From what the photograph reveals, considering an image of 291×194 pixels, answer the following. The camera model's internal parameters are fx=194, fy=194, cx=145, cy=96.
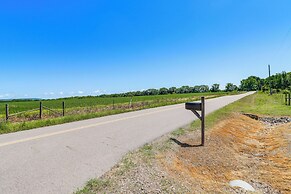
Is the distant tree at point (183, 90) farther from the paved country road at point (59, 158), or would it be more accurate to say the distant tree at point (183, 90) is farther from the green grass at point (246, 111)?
the paved country road at point (59, 158)

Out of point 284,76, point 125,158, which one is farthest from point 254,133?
point 284,76

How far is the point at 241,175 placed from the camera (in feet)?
16.9

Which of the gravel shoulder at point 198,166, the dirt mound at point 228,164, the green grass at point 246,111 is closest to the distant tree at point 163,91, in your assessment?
the green grass at point 246,111

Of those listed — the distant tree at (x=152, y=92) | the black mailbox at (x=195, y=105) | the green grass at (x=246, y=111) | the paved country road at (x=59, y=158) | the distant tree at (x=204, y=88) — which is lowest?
the paved country road at (x=59, y=158)

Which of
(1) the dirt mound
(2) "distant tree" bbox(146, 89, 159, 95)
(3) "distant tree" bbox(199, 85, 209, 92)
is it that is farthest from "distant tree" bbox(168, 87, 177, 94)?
(1) the dirt mound

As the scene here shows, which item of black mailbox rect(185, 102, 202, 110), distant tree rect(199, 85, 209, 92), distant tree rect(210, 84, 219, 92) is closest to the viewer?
black mailbox rect(185, 102, 202, 110)

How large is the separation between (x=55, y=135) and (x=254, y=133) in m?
10.2

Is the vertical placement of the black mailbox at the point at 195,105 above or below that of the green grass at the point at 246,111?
above

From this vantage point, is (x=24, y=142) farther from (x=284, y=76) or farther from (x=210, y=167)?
(x=284, y=76)

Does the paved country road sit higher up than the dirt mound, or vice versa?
the paved country road

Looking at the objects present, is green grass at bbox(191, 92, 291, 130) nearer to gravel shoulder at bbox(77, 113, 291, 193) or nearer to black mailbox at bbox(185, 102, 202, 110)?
gravel shoulder at bbox(77, 113, 291, 193)

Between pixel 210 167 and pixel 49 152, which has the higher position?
pixel 49 152

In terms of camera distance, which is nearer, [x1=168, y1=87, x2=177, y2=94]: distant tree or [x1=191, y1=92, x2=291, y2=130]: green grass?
[x1=191, y1=92, x2=291, y2=130]: green grass

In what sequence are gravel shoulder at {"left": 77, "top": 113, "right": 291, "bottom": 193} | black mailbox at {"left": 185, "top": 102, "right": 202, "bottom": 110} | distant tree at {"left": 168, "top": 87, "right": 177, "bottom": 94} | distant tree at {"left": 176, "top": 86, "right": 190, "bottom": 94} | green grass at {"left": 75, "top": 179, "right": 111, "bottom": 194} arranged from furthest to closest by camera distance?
1. distant tree at {"left": 176, "top": 86, "right": 190, "bottom": 94}
2. distant tree at {"left": 168, "top": 87, "right": 177, "bottom": 94}
3. black mailbox at {"left": 185, "top": 102, "right": 202, "bottom": 110}
4. gravel shoulder at {"left": 77, "top": 113, "right": 291, "bottom": 193}
5. green grass at {"left": 75, "top": 179, "right": 111, "bottom": 194}
